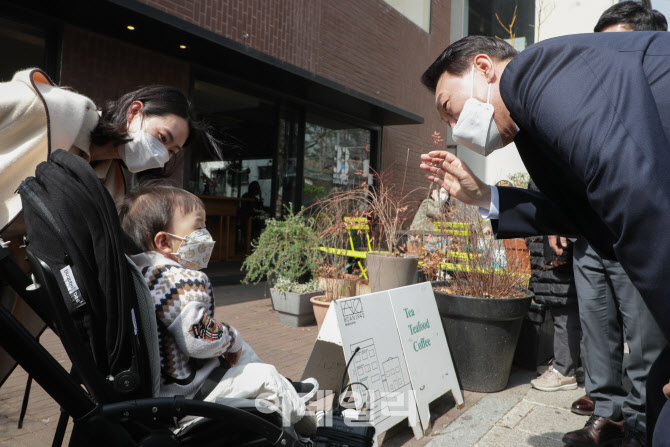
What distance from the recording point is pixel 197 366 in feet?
5.54

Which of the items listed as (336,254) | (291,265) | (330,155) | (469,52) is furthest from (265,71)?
(469,52)

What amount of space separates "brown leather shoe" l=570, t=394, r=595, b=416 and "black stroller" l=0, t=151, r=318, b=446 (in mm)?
2645

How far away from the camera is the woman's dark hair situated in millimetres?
1939

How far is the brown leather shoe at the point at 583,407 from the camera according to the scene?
3.07m

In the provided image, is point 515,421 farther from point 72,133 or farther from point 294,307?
point 72,133

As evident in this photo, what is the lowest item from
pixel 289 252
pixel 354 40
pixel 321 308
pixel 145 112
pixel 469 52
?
pixel 321 308

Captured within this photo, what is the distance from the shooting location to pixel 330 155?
31.6 ft

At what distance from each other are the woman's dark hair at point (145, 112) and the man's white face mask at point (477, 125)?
1.32m

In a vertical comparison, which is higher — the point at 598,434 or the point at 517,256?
the point at 517,256

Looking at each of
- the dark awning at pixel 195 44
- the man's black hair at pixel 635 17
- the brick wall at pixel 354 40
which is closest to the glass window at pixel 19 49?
the dark awning at pixel 195 44

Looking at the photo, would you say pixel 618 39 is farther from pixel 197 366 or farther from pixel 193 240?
pixel 197 366

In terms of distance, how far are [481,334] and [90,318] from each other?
2751mm

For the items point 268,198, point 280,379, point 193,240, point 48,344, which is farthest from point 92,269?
point 268,198

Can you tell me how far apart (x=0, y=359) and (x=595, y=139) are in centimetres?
246
